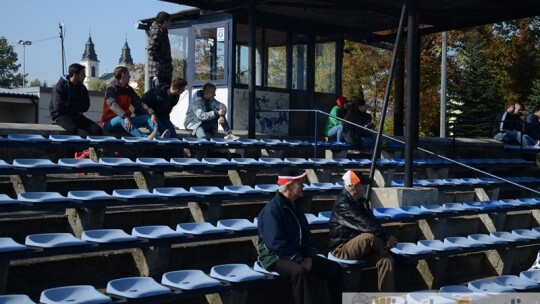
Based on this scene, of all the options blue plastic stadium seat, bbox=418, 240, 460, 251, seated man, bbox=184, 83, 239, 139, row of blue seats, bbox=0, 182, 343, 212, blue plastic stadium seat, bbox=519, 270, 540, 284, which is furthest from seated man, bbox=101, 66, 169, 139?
blue plastic stadium seat, bbox=519, 270, 540, 284

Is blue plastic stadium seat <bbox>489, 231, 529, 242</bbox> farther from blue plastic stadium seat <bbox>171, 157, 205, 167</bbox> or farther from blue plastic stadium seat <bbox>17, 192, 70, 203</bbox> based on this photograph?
blue plastic stadium seat <bbox>17, 192, 70, 203</bbox>

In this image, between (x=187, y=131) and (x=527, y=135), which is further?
(x=527, y=135)

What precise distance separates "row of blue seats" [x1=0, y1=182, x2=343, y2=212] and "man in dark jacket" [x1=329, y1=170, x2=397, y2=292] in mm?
1269

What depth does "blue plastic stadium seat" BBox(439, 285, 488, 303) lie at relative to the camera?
5512 mm

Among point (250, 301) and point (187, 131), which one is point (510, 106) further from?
point (250, 301)

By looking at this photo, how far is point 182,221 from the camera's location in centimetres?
705

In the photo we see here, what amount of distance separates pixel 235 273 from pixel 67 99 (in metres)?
4.29

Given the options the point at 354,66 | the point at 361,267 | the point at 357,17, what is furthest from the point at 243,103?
the point at 354,66

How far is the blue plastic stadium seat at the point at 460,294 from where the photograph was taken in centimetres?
551

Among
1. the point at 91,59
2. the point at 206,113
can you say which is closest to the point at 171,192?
the point at 206,113

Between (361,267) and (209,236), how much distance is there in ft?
4.49

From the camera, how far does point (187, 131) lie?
11016 millimetres

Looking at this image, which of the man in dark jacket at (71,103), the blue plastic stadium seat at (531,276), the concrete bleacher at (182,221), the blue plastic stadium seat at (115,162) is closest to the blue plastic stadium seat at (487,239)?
the concrete bleacher at (182,221)

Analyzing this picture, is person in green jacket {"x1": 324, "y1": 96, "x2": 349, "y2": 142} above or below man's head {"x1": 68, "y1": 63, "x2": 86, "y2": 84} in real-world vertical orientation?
below
